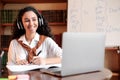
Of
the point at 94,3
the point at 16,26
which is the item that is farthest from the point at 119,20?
the point at 16,26

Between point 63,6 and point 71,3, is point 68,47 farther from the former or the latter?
point 63,6

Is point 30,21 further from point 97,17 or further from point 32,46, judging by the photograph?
point 97,17

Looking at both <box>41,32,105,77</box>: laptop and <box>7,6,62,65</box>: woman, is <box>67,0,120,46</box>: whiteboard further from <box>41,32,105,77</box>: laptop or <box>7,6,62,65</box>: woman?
<box>41,32,105,77</box>: laptop

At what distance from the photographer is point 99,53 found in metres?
1.20

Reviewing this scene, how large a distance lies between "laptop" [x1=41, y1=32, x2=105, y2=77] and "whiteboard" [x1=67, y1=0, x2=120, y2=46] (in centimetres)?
157

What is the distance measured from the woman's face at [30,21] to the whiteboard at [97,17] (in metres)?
1.02

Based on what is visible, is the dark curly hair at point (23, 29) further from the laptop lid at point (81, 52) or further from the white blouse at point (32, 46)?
the laptop lid at point (81, 52)

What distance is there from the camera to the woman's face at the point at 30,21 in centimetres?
179

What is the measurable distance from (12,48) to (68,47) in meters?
0.95

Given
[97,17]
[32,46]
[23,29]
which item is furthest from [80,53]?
[97,17]

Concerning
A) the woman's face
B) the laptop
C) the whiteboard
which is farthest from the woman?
A: the whiteboard

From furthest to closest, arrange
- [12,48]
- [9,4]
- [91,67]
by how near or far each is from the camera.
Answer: [9,4]
[12,48]
[91,67]

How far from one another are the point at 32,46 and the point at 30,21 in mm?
230

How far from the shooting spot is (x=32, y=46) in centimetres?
181
